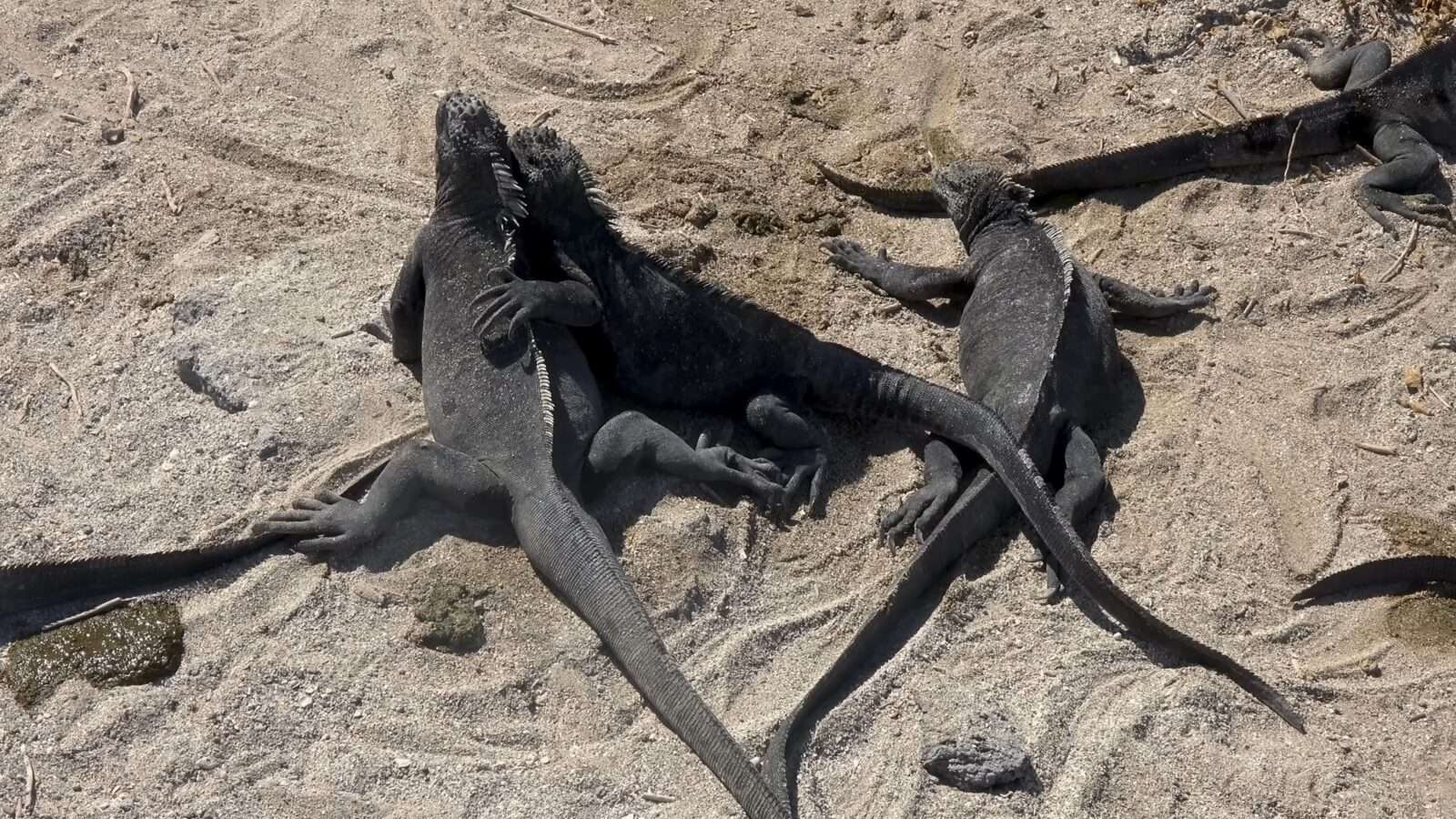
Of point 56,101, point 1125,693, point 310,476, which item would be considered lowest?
point 1125,693

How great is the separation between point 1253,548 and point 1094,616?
29.6 inches

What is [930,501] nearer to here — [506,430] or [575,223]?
[506,430]

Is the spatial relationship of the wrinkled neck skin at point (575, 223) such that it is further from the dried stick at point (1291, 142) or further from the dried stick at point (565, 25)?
the dried stick at point (1291, 142)

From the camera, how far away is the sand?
3760 mm

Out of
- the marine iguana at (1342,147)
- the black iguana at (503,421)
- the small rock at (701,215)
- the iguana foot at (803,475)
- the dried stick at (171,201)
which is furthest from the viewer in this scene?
the marine iguana at (1342,147)

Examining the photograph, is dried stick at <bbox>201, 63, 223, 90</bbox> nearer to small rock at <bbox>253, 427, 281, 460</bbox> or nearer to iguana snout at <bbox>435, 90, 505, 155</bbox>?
iguana snout at <bbox>435, 90, 505, 155</bbox>

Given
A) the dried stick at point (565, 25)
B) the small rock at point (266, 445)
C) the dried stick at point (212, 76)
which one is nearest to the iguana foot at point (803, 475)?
the small rock at point (266, 445)

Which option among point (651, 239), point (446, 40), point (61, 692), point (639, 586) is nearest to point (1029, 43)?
point (651, 239)

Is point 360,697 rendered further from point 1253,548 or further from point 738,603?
point 1253,548

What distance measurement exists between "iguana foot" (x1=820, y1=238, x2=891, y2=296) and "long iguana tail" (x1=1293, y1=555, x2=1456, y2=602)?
2262mm

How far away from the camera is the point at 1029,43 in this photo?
22.8ft

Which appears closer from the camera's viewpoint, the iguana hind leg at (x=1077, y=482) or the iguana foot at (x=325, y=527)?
the iguana foot at (x=325, y=527)

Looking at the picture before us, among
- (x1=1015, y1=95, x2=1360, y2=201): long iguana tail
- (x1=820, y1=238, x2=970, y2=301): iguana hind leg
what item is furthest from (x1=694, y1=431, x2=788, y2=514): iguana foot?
(x1=1015, y1=95, x2=1360, y2=201): long iguana tail

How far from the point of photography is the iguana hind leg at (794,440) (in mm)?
4707
